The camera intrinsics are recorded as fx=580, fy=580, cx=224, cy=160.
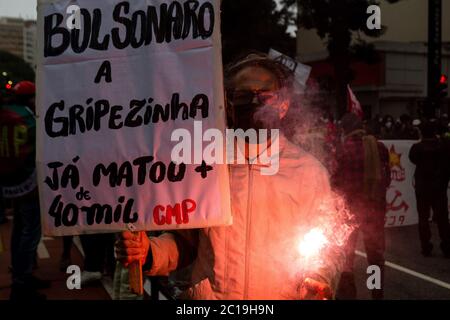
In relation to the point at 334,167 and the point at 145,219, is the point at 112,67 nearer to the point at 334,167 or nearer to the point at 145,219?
the point at 145,219

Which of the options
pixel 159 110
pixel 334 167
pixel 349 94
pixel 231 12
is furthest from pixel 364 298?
pixel 231 12

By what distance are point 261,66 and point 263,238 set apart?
0.69m

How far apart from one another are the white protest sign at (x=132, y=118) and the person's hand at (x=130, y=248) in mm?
54

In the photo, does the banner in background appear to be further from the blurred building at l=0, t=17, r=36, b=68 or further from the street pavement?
the blurred building at l=0, t=17, r=36, b=68

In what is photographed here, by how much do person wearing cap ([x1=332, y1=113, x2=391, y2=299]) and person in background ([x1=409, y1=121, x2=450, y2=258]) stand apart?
7.49ft

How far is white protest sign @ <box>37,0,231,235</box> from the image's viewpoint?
2191mm

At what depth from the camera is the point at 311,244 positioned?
2248 millimetres

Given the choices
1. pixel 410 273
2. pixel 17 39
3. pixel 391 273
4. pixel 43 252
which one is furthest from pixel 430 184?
pixel 17 39

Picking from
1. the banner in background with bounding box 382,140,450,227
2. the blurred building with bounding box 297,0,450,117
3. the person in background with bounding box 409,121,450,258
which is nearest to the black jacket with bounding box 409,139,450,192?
the person in background with bounding box 409,121,450,258

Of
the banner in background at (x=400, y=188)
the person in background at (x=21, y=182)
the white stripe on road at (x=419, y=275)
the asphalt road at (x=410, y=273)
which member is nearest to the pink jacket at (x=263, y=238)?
the person in background at (x=21, y=182)

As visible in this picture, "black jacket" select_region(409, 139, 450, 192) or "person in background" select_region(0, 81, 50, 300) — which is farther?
"black jacket" select_region(409, 139, 450, 192)

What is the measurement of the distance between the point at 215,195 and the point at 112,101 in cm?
54

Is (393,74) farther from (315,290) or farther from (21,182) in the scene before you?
(315,290)

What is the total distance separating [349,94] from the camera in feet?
22.9
